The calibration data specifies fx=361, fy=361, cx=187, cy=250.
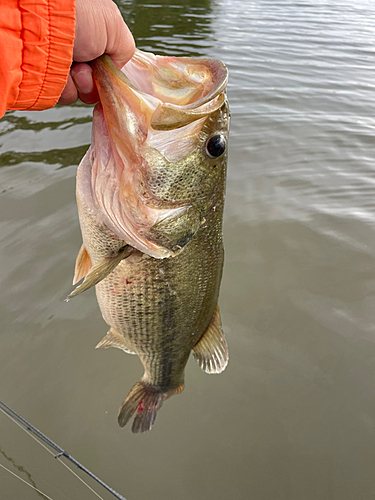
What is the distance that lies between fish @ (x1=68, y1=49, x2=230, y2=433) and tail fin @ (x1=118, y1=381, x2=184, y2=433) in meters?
0.36

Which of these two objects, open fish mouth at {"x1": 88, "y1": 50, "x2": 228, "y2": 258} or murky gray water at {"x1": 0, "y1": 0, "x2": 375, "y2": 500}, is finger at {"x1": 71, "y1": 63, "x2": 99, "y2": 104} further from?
murky gray water at {"x1": 0, "y1": 0, "x2": 375, "y2": 500}

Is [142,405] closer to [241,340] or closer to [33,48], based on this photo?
[241,340]

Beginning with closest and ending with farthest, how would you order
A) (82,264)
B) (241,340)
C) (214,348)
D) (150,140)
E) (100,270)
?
(150,140) → (100,270) → (82,264) → (214,348) → (241,340)

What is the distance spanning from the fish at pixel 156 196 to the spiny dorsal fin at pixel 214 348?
1 cm

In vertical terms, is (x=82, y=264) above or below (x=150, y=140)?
below

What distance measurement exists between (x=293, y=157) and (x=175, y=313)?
339 centimetres

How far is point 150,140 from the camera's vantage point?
1.27 meters

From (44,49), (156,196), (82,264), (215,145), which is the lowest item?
(82,264)

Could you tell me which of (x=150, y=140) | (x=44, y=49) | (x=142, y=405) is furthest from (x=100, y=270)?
(x=142, y=405)

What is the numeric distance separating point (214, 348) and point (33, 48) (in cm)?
154

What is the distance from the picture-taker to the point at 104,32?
1036mm

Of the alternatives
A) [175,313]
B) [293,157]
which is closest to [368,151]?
[293,157]

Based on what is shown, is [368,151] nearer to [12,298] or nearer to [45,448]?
[12,298]

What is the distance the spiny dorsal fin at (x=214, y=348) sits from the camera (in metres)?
1.92
